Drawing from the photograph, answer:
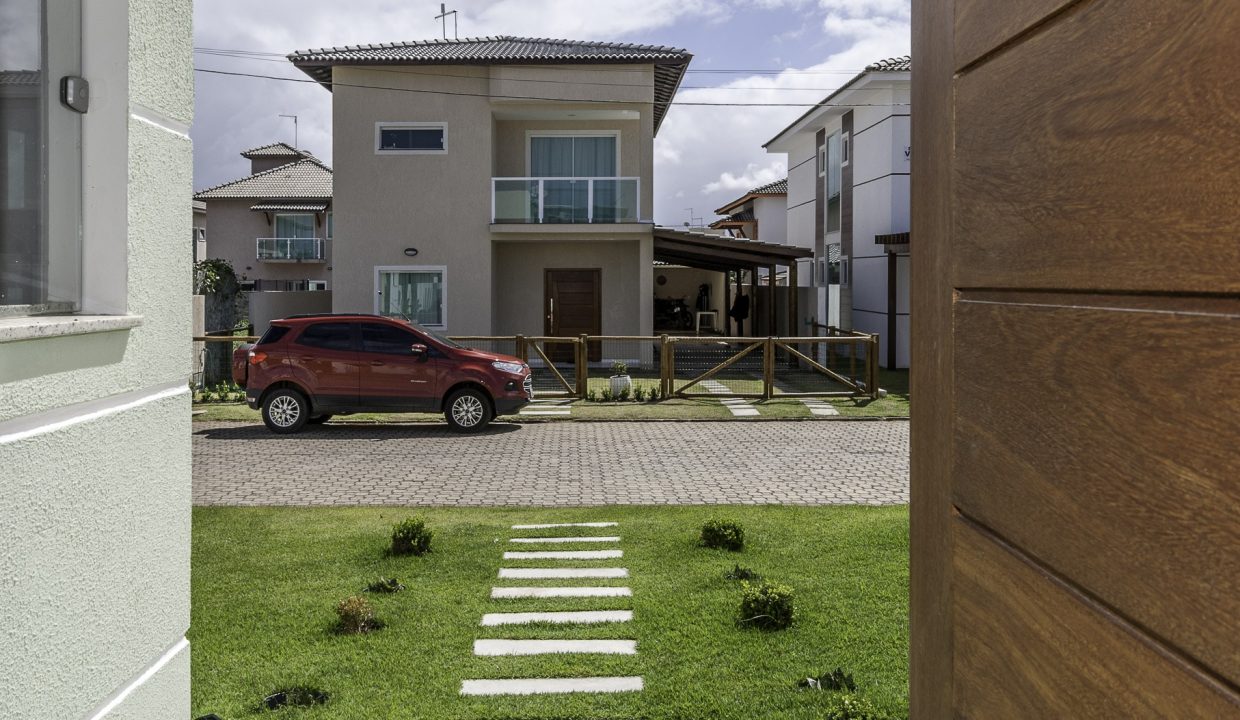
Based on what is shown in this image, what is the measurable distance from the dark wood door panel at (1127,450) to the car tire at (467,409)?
14.9 metres

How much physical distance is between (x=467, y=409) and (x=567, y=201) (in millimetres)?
10323

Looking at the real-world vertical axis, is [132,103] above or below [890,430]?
above

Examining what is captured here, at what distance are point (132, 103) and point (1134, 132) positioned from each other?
2.45m

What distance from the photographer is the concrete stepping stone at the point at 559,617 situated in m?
6.63

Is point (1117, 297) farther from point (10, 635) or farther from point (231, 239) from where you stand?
point (231, 239)

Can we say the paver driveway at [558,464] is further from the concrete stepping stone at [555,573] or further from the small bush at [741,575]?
the small bush at [741,575]

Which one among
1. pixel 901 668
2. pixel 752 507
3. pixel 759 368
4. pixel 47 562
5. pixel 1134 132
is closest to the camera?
pixel 1134 132

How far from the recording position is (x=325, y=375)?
16.4 meters

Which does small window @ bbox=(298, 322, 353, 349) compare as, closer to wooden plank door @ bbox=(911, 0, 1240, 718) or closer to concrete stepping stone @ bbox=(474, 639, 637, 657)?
concrete stepping stone @ bbox=(474, 639, 637, 657)

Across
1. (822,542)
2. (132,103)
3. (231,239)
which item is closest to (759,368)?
(822,542)

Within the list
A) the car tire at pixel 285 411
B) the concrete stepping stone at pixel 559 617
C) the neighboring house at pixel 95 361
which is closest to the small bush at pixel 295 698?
the concrete stepping stone at pixel 559 617

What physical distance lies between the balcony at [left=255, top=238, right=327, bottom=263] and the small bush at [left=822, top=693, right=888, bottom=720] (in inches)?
1875

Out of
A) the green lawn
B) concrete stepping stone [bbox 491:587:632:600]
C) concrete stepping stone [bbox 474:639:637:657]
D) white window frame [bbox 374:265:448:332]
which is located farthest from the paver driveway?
white window frame [bbox 374:265:448:332]

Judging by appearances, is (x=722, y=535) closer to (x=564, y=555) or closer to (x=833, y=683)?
(x=564, y=555)
